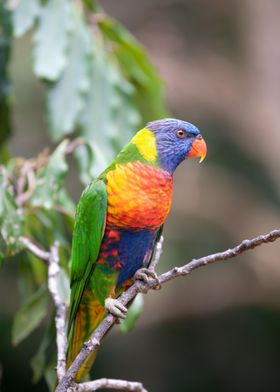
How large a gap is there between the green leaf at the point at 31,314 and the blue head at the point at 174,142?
2.11 feet

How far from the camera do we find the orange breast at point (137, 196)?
6.95 feet

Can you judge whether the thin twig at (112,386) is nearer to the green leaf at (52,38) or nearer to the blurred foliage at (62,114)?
the blurred foliage at (62,114)

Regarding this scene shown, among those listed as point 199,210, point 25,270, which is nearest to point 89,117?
point 25,270

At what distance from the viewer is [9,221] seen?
2.07 m

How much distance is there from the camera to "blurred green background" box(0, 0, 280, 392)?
5.57m

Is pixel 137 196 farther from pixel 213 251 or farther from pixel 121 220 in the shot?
pixel 213 251

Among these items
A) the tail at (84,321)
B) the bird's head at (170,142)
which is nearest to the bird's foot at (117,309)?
the tail at (84,321)

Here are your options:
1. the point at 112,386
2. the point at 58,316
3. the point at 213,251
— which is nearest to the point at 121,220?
the point at 58,316

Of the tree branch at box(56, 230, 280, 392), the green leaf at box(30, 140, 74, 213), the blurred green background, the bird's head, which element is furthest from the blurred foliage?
the blurred green background

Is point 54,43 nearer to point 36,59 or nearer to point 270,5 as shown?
point 36,59

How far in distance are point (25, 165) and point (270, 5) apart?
4.47 meters

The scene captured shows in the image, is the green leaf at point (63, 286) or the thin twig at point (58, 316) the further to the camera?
the green leaf at point (63, 286)

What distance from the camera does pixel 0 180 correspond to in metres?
2.15

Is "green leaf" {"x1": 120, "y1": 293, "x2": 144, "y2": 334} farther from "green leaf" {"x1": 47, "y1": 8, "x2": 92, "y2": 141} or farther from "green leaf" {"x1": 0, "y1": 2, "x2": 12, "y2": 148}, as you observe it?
"green leaf" {"x1": 0, "y1": 2, "x2": 12, "y2": 148}
